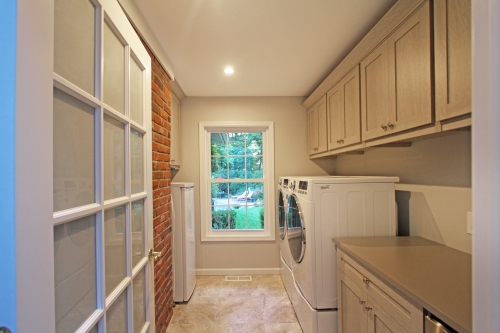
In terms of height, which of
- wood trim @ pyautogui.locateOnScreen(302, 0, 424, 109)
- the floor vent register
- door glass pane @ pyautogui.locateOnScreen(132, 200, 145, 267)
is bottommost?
the floor vent register

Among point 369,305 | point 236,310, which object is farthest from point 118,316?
point 236,310

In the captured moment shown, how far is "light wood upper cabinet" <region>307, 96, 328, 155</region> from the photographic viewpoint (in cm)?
257

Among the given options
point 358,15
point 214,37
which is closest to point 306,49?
point 358,15

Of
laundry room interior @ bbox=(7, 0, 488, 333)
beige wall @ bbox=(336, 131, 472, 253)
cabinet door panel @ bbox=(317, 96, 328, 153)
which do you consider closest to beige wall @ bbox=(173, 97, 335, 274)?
laundry room interior @ bbox=(7, 0, 488, 333)

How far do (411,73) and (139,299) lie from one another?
5.93 feet

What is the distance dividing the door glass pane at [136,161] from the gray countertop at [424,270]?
1.26 meters

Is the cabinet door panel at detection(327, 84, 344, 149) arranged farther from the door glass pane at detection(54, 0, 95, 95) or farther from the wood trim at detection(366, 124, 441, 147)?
the door glass pane at detection(54, 0, 95, 95)

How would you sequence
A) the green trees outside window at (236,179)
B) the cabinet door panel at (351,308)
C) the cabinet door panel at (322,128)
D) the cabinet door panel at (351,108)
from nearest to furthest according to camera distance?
1. the cabinet door panel at (351,308)
2. the cabinet door panel at (351,108)
3. the cabinet door panel at (322,128)
4. the green trees outside window at (236,179)

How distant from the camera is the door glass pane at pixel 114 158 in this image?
0.83m

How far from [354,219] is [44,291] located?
174cm

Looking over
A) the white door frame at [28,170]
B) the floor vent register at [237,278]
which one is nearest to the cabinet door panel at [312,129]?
the floor vent register at [237,278]

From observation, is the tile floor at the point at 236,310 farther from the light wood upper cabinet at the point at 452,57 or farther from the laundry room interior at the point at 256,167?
the light wood upper cabinet at the point at 452,57

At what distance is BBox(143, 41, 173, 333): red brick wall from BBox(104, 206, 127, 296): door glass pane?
828mm

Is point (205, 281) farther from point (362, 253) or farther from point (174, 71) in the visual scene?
point (174, 71)
